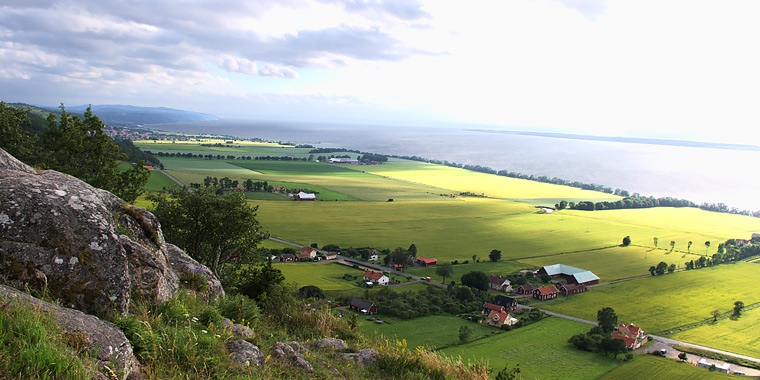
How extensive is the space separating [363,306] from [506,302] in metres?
14.0

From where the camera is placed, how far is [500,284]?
45406 mm

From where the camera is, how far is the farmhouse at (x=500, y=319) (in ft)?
115

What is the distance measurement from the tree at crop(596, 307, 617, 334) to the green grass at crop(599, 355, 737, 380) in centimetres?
413

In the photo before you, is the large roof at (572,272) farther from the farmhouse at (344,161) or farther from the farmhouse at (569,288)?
the farmhouse at (344,161)

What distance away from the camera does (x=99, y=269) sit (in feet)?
19.2

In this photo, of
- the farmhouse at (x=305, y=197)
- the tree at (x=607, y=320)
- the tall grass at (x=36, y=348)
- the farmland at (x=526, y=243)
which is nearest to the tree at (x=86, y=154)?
the tall grass at (x=36, y=348)

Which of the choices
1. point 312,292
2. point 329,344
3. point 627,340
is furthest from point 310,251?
point 329,344

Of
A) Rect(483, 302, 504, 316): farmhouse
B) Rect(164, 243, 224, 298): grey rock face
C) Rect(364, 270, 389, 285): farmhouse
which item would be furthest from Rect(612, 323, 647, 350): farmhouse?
Rect(164, 243, 224, 298): grey rock face

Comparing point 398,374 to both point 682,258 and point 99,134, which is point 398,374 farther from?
point 682,258

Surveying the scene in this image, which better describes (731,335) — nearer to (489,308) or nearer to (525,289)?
(525,289)

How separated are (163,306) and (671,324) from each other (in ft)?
140

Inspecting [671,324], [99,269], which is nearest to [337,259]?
[671,324]

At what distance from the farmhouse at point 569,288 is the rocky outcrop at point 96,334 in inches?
1853

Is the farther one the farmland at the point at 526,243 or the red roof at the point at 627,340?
the farmland at the point at 526,243
